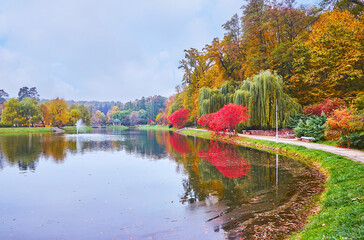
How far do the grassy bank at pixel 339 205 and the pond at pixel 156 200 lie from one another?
0.57 meters

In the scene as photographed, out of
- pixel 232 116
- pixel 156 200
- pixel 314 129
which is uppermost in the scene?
pixel 232 116

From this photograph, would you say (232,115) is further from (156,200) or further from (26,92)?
(26,92)

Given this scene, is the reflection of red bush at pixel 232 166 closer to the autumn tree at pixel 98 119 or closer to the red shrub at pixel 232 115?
the red shrub at pixel 232 115

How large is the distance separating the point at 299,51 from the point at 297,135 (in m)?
10.2

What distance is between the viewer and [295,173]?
9773mm

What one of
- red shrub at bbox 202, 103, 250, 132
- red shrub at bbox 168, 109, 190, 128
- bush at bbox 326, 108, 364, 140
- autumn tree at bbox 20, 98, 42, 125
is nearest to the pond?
bush at bbox 326, 108, 364, 140

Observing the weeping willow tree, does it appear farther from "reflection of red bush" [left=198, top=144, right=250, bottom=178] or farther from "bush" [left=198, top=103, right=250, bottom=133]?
"reflection of red bush" [left=198, top=144, right=250, bottom=178]

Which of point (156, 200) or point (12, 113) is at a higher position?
point (12, 113)

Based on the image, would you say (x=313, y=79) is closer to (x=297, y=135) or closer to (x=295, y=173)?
(x=297, y=135)

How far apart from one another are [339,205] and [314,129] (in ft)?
42.8

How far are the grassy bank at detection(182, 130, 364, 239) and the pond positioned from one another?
566 millimetres

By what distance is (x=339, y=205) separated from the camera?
516 cm

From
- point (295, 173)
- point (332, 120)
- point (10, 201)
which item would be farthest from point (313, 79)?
point (10, 201)

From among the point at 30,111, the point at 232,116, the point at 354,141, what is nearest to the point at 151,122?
the point at 30,111
